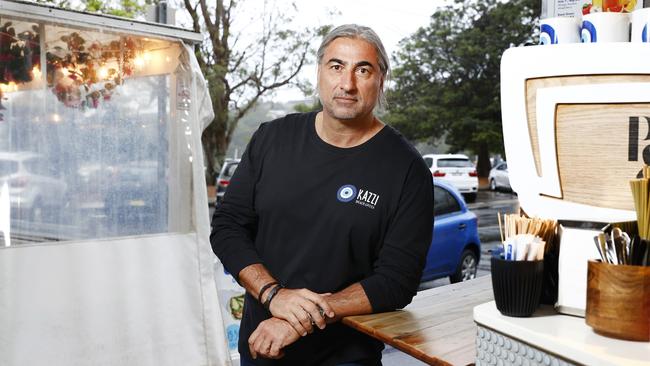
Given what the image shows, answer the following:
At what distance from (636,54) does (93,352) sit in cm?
315

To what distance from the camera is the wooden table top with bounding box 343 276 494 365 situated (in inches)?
48.3

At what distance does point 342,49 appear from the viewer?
1631 millimetres

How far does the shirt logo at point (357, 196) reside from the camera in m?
1.62

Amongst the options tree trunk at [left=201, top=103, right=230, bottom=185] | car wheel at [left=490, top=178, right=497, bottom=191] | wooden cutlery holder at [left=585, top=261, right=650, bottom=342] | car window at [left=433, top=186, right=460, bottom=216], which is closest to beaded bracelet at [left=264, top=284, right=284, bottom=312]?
wooden cutlery holder at [left=585, top=261, right=650, bottom=342]

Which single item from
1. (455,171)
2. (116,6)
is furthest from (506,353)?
(455,171)

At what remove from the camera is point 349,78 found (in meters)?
1.60

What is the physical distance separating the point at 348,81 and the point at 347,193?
294 millimetres

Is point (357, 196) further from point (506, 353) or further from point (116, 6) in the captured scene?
point (116, 6)

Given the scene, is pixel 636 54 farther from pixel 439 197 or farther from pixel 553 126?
pixel 439 197

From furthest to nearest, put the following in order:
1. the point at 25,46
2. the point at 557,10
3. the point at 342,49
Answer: the point at 25,46 < the point at 557,10 < the point at 342,49

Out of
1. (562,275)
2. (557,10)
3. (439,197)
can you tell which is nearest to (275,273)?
(562,275)

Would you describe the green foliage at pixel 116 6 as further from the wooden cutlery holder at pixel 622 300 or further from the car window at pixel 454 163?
the wooden cutlery holder at pixel 622 300

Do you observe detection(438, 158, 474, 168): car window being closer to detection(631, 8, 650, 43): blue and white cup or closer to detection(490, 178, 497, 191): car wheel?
detection(490, 178, 497, 191): car wheel

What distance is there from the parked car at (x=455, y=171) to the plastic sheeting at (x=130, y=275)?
1401cm
